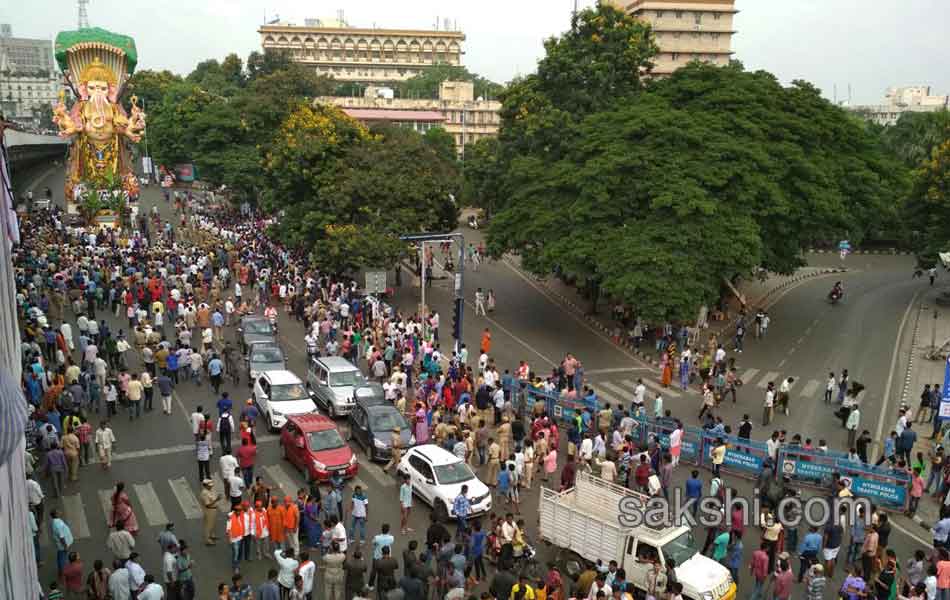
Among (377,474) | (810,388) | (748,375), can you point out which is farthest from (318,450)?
(810,388)

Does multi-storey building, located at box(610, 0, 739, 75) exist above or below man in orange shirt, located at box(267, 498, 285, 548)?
above

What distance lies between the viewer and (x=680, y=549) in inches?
539

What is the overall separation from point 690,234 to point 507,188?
1019 centimetres

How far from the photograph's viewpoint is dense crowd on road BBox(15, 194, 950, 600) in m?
13.0

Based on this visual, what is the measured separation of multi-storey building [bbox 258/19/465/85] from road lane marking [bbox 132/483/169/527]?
420ft

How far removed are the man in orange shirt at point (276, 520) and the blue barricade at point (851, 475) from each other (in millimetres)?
11472

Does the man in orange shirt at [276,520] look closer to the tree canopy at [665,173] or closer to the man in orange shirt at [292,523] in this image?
the man in orange shirt at [292,523]

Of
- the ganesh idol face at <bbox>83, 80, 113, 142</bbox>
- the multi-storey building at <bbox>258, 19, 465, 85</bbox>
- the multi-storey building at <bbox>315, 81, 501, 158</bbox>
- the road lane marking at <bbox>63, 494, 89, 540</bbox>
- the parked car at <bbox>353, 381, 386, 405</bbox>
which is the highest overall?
the multi-storey building at <bbox>258, 19, 465, 85</bbox>

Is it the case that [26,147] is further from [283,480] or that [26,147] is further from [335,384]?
[283,480]

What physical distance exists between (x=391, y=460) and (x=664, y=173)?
1678 centimetres

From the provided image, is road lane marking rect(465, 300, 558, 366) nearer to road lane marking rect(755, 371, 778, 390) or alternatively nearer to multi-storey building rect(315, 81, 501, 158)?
road lane marking rect(755, 371, 778, 390)

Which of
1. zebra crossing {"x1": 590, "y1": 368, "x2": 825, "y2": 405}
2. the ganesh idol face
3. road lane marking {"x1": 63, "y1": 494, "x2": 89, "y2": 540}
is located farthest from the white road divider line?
the ganesh idol face

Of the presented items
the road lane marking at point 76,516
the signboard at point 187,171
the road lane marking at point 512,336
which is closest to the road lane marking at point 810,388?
the road lane marking at point 512,336

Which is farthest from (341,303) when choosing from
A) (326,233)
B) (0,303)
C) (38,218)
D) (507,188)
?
(38,218)
